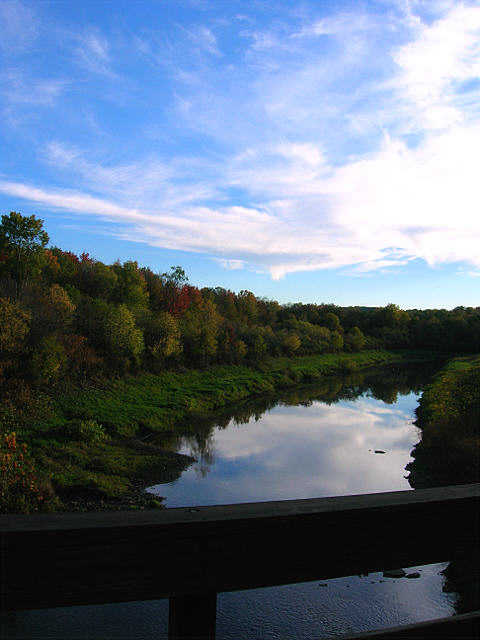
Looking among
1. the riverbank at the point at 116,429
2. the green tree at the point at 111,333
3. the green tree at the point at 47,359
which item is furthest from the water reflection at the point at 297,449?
the green tree at the point at 47,359

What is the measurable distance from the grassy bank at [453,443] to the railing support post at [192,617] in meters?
16.2

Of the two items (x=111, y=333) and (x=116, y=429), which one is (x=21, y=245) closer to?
(x=111, y=333)

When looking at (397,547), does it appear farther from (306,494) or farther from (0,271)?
(0,271)

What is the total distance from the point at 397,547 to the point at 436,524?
0.15 meters

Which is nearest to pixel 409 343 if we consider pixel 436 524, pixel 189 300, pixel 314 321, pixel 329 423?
pixel 314 321

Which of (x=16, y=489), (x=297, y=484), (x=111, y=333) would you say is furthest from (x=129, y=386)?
(x=16, y=489)

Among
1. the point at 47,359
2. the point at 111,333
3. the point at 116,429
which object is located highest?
the point at 111,333

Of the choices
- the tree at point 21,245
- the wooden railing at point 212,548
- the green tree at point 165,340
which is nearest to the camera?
the wooden railing at point 212,548

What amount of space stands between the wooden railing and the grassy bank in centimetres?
1581

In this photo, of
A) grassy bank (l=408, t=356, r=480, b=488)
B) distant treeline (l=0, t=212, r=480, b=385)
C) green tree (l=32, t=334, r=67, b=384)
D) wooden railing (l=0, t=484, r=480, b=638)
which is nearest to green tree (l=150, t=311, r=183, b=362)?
distant treeline (l=0, t=212, r=480, b=385)

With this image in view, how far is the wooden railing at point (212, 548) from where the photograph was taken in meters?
1.25

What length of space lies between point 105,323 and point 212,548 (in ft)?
115

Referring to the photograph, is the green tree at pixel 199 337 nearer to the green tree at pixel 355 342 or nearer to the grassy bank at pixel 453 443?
the grassy bank at pixel 453 443

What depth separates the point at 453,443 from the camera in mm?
18484
